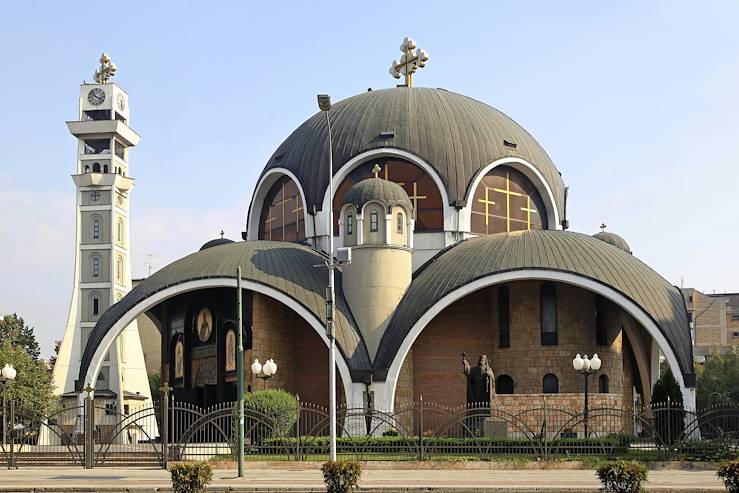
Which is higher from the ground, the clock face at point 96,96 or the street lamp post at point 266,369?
the clock face at point 96,96

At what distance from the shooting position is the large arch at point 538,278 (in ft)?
111

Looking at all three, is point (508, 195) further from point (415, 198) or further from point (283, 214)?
point (283, 214)

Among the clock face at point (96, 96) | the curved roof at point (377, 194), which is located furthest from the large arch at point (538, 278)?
the clock face at point (96, 96)

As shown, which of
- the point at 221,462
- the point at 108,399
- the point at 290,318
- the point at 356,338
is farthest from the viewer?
the point at 108,399

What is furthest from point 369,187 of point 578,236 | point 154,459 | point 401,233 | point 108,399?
point 108,399

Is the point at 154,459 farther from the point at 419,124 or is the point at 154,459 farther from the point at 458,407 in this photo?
the point at 419,124

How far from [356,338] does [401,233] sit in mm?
3936

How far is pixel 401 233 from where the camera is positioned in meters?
37.3

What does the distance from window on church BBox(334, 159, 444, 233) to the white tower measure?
19.5m

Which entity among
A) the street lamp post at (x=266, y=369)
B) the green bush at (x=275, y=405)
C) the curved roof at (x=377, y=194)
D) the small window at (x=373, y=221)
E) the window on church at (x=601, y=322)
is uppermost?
the curved roof at (x=377, y=194)

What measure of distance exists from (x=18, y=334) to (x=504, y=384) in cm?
4382

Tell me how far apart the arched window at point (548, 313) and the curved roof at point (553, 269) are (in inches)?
52.8

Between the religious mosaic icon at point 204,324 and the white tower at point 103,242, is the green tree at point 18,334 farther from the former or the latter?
the religious mosaic icon at point 204,324

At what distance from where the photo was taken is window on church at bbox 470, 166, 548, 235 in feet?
132
